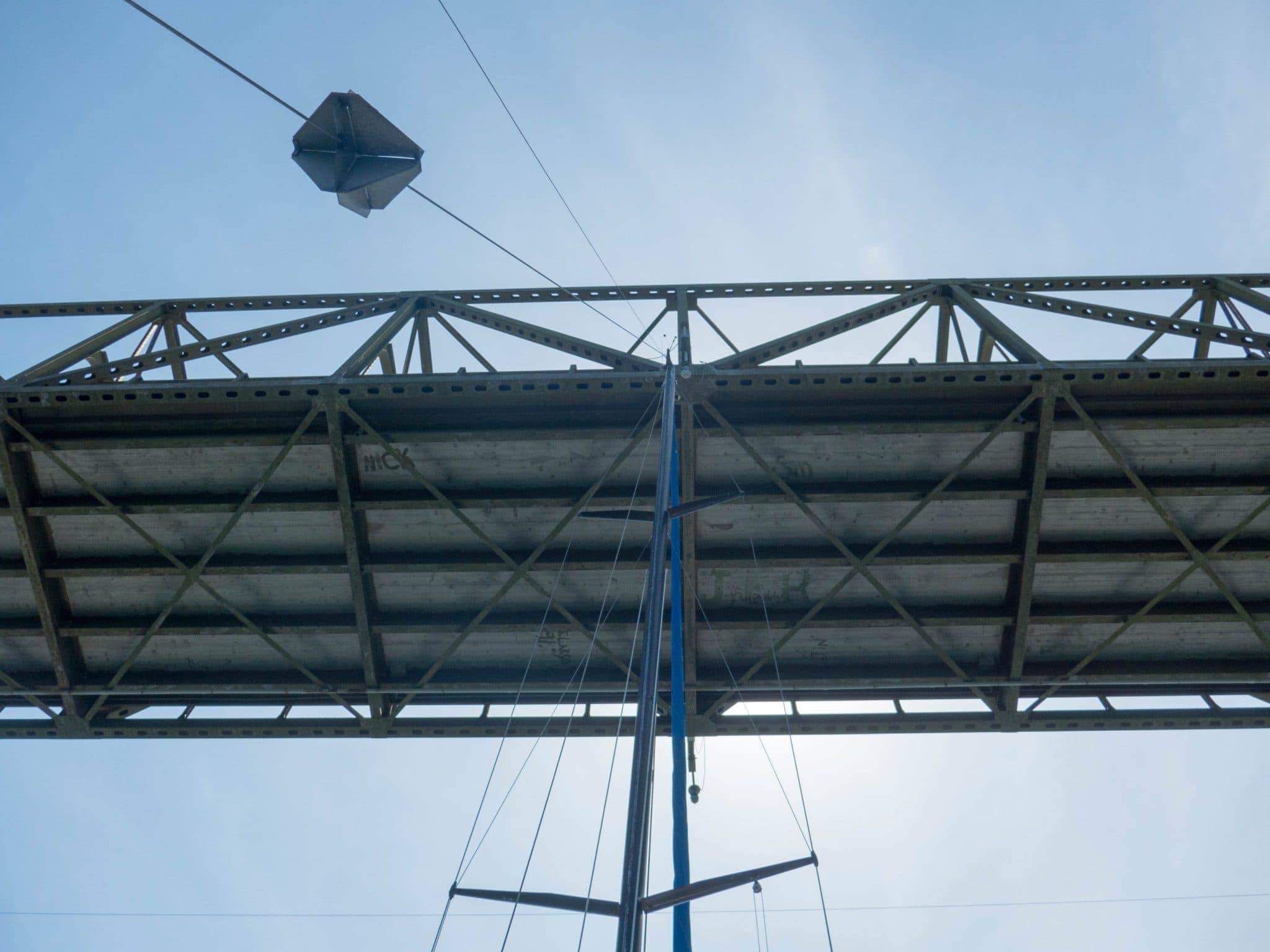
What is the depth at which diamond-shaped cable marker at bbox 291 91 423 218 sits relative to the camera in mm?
8852

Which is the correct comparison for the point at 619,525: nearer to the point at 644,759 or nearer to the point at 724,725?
the point at 724,725

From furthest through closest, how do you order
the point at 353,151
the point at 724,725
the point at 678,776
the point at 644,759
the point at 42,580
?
the point at 724,725
the point at 42,580
the point at 353,151
the point at 678,776
the point at 644,759

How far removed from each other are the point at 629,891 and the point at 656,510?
306cm

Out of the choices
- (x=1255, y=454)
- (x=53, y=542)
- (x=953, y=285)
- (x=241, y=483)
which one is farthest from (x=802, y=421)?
(x=53, y=542)

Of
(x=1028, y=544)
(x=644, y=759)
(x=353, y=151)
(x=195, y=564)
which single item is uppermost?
(x=353, y=151)

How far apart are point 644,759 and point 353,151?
644cm

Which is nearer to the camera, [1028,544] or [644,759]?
[644,759]

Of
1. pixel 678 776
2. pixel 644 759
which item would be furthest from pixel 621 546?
pixel 644 759

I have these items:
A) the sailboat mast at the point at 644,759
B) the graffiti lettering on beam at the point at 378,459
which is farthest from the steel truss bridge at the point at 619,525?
the sailboat mast at the point at 644,759

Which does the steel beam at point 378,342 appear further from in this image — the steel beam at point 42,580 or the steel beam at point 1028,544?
the steel beam at point 1028,544

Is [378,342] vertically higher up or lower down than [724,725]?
higher up

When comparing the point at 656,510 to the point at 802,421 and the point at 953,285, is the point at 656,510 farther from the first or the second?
the point at 953,285

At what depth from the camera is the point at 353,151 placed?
8922 millimetres

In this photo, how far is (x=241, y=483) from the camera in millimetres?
11875
